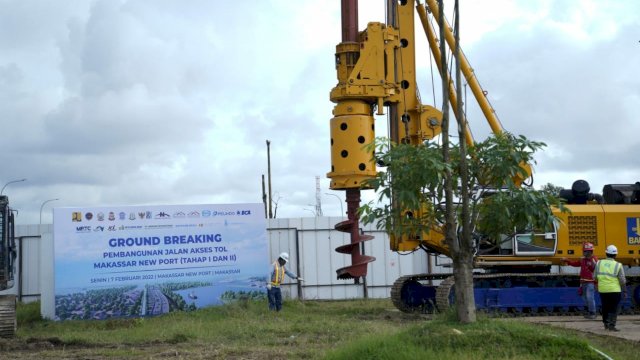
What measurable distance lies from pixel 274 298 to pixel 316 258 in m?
6.12

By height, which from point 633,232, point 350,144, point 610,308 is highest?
point 350,144

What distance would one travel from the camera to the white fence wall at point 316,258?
24406 mm

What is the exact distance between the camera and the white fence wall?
2441 cm

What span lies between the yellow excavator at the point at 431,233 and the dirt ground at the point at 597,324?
623mm

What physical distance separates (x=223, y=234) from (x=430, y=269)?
8895 millimetres

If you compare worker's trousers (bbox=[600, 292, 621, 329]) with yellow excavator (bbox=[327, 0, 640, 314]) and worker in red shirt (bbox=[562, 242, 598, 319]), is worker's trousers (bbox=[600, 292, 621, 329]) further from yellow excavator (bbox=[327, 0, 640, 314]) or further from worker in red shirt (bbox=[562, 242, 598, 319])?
yellow excavator (bbox=[327, 0, 640, 314])

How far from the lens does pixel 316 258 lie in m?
25.6

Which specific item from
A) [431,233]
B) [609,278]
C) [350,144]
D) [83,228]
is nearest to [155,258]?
[83,228]

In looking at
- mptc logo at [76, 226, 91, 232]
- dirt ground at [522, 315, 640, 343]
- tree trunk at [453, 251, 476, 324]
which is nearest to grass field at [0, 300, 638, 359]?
tree trunk at [453, 251, 476, 324]

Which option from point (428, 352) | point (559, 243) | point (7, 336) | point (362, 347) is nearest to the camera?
point (428, 352)

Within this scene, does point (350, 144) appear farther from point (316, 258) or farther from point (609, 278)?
point (316, 258)

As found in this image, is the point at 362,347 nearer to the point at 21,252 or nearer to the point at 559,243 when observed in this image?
the point at 559,243

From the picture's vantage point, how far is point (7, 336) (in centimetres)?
1600

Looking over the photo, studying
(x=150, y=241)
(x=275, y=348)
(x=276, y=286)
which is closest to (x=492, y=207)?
(x=275, y=348)
